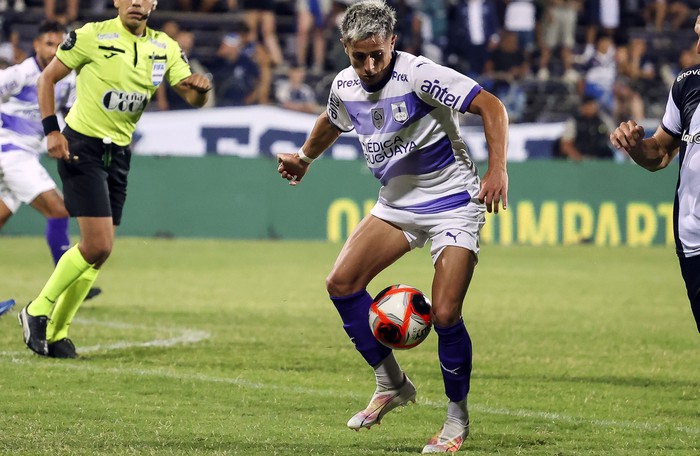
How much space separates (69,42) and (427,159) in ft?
10.5

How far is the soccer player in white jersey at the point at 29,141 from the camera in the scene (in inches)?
422

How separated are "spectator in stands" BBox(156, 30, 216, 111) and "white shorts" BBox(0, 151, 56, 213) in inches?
302

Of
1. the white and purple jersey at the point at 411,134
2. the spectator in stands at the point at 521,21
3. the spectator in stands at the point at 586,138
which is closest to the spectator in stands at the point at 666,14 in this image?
the spectator in stands at the point at 521,21

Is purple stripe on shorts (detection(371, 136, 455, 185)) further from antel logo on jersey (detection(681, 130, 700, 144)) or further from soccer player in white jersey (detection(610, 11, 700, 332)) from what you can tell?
antel logo on jersey (detection(681, 130, 700, 144))

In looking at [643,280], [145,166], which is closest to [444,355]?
[643,280]

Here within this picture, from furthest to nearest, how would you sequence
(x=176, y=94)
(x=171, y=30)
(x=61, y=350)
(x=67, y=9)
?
(x=67, y=9) < (x=171, y=30) < (x=176, y=94) < (x=61, y=350)

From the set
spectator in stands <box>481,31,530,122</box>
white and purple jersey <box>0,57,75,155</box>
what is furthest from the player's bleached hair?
spectator in stands <box>481,31,530,122</box>

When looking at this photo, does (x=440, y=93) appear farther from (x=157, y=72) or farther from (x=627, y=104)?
(x=627, y=104)

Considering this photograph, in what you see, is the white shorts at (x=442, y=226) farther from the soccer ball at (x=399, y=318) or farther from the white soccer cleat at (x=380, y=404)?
the white soccer cleat at (x=380, y=404)

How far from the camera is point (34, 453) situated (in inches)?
213

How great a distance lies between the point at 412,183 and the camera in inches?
245

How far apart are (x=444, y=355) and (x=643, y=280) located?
960cm

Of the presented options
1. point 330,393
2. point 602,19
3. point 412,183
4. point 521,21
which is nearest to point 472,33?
point 521,21

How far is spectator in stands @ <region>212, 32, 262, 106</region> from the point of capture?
19984mm
